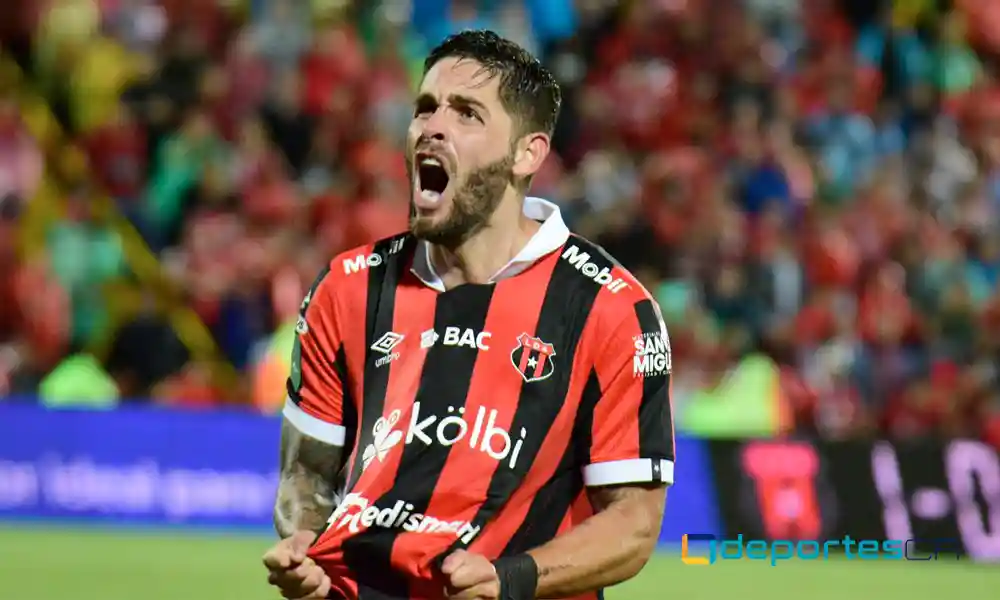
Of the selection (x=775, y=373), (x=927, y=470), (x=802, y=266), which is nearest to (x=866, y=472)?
(x=927, y=470)

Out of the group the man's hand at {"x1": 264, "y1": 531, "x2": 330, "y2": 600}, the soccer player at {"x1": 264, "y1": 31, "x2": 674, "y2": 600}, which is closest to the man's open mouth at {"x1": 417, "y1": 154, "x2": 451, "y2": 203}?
the soccer player at {"x1": 264, "y1": 31, "x2": 674, "y2": 600}

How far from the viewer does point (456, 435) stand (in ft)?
14.2

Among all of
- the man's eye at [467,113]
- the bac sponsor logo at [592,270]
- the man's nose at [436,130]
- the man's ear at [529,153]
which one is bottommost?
the bac sponsor logo at [592,270]

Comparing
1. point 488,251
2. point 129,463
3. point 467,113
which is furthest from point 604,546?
point 129,463

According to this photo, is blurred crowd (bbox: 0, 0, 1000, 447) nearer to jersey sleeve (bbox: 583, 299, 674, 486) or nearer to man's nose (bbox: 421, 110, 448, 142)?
jersey sleeve (bbox: 583, 299, 674, 486)

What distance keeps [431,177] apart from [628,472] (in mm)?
930

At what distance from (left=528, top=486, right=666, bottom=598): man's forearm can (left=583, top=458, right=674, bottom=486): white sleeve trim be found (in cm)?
3

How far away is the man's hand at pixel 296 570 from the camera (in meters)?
4.05

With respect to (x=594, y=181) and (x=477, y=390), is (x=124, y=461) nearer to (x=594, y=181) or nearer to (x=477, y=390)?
(x=594, y=181)

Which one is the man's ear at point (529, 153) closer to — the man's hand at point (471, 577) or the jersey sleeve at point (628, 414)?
the jersey sleeve at point (628, 414)

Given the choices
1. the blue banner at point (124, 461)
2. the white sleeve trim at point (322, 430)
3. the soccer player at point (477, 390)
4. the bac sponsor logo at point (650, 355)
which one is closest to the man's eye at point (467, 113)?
the soccer player at point (477, 390)

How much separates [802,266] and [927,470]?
3202mm

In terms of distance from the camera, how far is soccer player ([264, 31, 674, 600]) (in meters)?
4.25

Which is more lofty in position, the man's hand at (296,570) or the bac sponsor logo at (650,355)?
the bac sponsor logo at (650,355)
